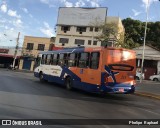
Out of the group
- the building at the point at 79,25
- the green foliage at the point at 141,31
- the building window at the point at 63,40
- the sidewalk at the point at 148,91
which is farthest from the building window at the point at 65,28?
the sidewalk at the point at 148,91

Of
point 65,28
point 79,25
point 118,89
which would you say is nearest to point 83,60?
point 118,89

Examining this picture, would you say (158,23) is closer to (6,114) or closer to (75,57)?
(75,57)

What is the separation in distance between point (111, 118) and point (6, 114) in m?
3.40

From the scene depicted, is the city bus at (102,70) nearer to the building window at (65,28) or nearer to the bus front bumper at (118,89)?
the bus front bumper at (118,89)

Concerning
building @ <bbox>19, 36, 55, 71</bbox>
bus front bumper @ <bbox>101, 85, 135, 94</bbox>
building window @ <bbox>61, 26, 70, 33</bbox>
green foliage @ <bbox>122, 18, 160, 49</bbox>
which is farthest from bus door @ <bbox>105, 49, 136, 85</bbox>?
green foliage @ <bbox>122, 18, 160, 49</bbox>

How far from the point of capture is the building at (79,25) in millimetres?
62188

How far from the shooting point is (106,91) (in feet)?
56.7

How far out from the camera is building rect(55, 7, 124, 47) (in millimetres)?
62188

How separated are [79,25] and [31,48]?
1416 cm

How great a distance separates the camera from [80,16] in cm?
6381

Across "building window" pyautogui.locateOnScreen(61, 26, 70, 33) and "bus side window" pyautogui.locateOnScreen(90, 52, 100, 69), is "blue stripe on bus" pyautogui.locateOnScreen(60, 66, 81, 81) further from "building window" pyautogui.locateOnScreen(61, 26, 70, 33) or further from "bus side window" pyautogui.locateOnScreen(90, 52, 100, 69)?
"building window" pyautogui.locateOnScreen(61, 26, 70, 33)

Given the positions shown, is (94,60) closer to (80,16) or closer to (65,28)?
(80,16)

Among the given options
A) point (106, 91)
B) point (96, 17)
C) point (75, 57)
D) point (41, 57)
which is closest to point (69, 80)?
point (75, 57)

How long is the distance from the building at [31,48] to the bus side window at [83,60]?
5115cm
